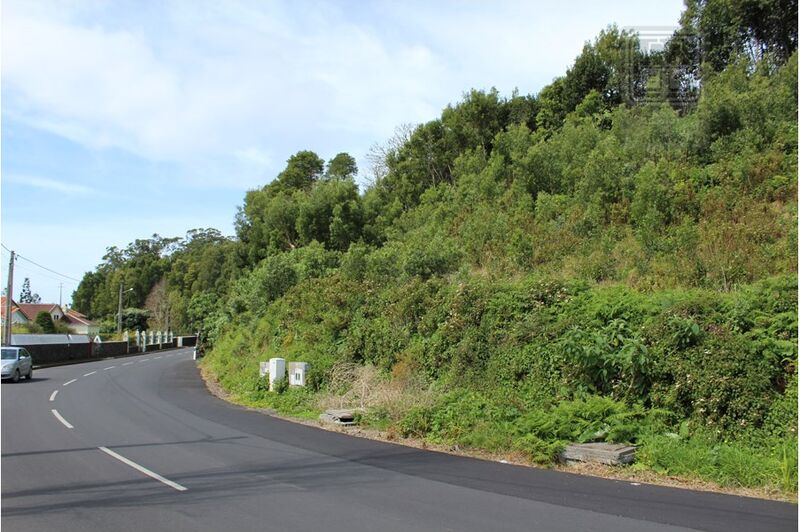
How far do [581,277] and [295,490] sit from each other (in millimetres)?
12164

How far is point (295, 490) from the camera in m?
8.36

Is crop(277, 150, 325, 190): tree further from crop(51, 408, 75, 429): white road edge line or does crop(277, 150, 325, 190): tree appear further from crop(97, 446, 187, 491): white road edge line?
crop(97, 446, 187, 491): white road edge line

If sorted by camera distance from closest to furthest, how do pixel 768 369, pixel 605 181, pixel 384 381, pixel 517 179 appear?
pixel 768 369, pixel 384 381, pixel 605 181, pixel 517 179

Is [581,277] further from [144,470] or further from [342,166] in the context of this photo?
[342,166]

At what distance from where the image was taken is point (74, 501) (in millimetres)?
7648

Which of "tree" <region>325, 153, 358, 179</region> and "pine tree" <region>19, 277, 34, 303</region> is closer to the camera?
"tree" <region>325, 153, 358, 179</region>

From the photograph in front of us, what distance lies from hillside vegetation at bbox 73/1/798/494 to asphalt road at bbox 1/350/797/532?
4.91 ft

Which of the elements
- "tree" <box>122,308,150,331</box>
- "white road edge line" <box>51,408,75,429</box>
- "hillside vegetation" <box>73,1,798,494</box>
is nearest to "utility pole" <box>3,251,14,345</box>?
"hillside vegetation" <box>73,1,798,494</box>

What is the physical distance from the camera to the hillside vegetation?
10852mm

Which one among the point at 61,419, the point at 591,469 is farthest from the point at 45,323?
the point at 591,469

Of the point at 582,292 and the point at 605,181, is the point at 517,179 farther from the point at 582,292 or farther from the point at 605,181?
the point at 582,292

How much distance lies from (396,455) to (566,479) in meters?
3.24

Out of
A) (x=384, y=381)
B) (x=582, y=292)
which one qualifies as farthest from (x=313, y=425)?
(x=582, y=292)

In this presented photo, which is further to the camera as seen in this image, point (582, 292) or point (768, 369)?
point (582, 292)
